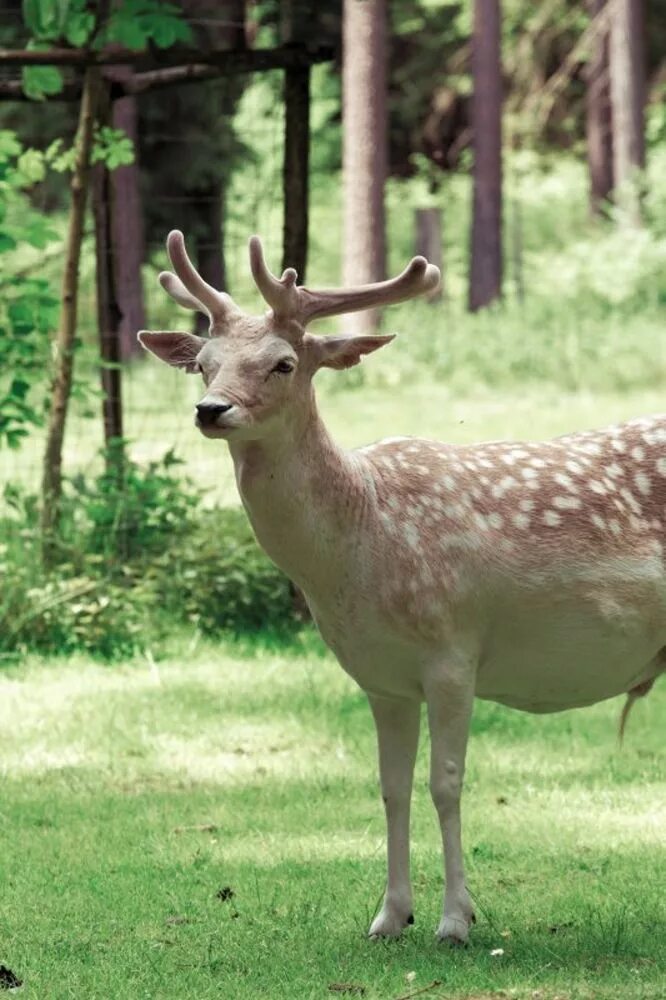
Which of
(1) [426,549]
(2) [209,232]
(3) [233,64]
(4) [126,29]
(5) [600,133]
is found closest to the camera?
(1) [426,549]

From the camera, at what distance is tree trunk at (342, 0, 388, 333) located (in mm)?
20078

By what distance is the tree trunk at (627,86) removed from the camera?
85.8 feet

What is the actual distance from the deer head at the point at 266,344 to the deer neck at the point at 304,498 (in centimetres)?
11

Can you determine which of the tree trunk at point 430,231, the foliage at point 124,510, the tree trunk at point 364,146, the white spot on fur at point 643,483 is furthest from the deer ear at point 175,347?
the tree trunk at point 430,231

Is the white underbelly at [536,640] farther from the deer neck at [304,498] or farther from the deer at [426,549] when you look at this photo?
the deer neck at [304,498]

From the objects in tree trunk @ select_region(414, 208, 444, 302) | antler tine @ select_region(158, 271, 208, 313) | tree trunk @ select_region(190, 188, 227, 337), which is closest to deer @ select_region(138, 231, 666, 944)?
antler tine @ select_region(158, 271, 208, 313)

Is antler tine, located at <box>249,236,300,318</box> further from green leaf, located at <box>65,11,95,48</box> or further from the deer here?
green leaf, located at <box>65,11,95,48</box>

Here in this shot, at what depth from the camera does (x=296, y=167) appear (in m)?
9.31

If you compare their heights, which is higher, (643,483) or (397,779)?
(643,483)

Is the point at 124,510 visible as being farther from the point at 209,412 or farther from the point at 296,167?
the point at 209,412

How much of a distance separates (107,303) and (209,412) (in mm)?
4964

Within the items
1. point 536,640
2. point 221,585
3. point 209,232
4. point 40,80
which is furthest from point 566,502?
point 209,232

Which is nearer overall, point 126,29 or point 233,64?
point 126,29

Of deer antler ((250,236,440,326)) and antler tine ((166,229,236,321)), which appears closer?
deer antler ((250,236,440,326))
